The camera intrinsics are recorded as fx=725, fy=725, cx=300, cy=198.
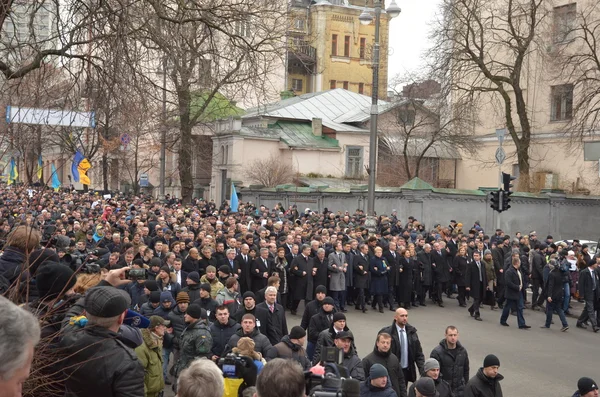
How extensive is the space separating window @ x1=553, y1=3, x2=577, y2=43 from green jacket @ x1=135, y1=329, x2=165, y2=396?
118ft

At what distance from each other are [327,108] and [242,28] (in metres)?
50.0

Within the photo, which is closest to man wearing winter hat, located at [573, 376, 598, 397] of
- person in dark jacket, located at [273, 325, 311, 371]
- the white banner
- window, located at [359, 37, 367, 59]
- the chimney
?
person in dark jacket, located at [273, 325, 311, 371]

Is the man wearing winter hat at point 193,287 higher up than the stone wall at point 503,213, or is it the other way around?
the stone wall at point 503,213

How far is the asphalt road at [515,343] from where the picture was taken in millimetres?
12305

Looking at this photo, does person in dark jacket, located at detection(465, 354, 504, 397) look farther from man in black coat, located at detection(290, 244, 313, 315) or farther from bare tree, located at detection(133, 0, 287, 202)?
man in black coat, located at detection(290, 244, 313, 315)

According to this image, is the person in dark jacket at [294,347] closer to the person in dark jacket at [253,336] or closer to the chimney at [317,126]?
the person in dark jacket at [253,336]

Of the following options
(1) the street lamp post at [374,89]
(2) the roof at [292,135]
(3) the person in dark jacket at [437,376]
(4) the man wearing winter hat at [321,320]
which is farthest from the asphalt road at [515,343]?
(2) the roof at [292,135]

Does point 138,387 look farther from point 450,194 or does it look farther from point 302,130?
point 302,130

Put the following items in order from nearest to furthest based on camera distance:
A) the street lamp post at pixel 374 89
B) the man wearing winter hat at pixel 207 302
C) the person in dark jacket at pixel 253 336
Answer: the person in dark jacket at pixel 253 336 → the man wearing winter hat at pixel 207 302 → the street lamp post at pixel 374 89

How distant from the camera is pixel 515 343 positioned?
15414mm

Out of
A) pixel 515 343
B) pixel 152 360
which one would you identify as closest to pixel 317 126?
pixel 515 343

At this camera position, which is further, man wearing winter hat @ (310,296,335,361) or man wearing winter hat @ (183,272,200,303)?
man wearing winter hat @ (183,272,200,303)

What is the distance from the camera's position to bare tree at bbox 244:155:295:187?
50350mm

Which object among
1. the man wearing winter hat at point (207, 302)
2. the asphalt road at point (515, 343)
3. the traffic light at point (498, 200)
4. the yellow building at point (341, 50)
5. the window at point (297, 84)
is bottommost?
the asphalt road at point (515, 343)
